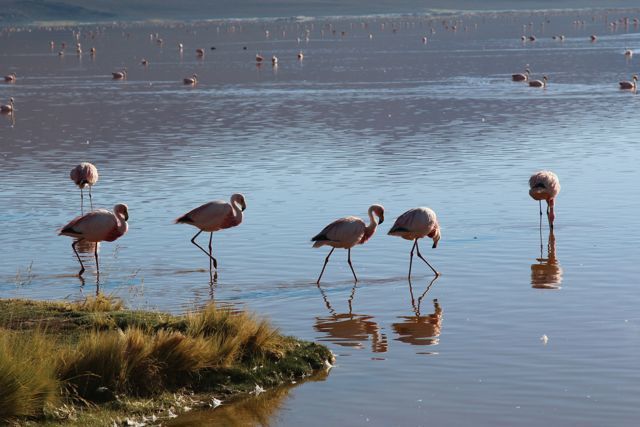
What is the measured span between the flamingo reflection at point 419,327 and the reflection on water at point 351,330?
0.22 metres

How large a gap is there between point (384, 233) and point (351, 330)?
5270 millimetres

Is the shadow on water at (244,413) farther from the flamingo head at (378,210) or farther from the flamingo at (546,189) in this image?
the flamingo at (546,189)

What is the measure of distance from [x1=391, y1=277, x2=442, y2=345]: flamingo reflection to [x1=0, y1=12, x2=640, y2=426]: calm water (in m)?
0.03

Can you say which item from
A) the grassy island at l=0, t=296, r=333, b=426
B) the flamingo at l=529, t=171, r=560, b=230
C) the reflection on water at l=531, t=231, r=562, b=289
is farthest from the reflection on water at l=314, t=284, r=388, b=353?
the flamingo at l=529, t=171, r=560, b=230

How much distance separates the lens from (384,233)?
17766 mm

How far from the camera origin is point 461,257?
52.2 ft

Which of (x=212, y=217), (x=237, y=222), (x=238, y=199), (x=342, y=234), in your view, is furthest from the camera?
(x=238, y=199)

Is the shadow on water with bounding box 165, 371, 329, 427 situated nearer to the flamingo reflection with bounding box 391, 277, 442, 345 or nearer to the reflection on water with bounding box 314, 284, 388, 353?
the reflection on water with bounding box 314, 284, 388, 353

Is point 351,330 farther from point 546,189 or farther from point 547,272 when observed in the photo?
point 546,189

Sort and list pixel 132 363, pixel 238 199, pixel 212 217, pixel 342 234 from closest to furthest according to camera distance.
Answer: pixel 132 363 → pixel 342 234 → pixel 212 217 → pixel 238 199

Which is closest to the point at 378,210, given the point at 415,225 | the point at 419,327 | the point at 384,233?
the point at 415,225

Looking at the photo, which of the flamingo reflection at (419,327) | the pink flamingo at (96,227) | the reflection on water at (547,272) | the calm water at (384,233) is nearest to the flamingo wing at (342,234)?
the calm water at (384,233)

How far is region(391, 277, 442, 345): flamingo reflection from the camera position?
39.8 feet

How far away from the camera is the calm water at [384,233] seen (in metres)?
10.5
